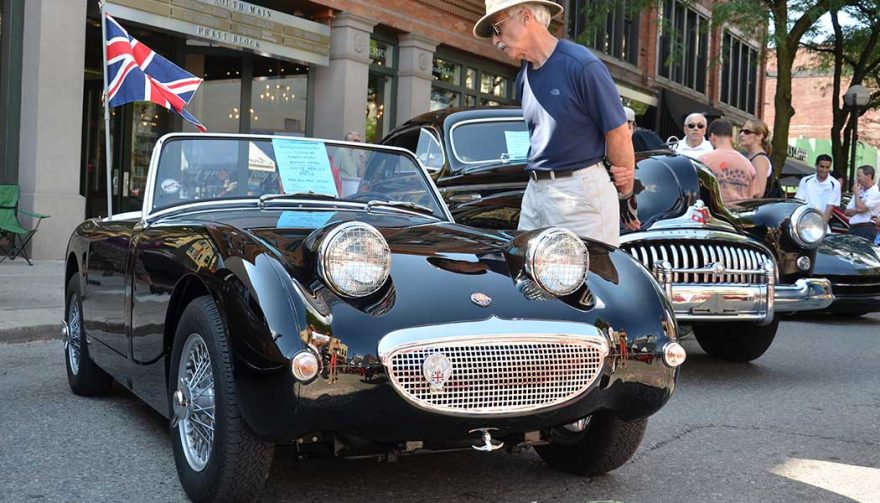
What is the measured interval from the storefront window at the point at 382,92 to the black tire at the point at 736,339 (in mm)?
10501

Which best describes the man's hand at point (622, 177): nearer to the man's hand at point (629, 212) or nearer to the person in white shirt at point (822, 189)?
the man's hand at point (629, 212)

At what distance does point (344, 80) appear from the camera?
51.1 ft

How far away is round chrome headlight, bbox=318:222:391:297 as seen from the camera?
3117 mm

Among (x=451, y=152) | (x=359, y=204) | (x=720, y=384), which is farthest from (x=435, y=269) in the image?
(x=451, y=152)

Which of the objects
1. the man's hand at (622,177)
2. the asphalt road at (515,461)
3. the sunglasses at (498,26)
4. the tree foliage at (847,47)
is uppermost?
the tree foliage at (847,47)

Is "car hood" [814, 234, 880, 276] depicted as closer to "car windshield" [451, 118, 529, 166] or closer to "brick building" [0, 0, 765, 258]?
"car windshield" [451, 118, 529, 166]

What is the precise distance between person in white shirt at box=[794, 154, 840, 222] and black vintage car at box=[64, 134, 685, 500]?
9.96 metres

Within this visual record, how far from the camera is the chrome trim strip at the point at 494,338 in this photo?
2982 mm

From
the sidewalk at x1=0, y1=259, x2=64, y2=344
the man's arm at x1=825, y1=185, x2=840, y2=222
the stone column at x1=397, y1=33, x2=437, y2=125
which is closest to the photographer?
the sidewalk at x1=0, y1=259, x2=64, y2=344

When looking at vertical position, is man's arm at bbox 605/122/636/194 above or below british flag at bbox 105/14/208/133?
below

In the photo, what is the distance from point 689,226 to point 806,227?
1.15 metres

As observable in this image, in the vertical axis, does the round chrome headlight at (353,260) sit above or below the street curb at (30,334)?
above

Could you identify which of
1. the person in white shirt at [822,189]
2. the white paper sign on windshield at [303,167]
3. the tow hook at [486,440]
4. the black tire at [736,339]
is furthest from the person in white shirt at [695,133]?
the tow hook at [486,440]

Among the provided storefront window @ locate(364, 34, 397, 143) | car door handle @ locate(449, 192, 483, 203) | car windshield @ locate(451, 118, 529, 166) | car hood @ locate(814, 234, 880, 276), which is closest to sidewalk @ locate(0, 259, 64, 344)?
car door handle @ locate(449, 192, 483, 203)
